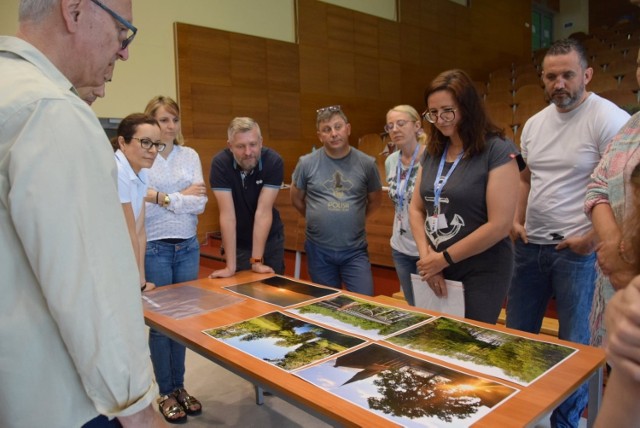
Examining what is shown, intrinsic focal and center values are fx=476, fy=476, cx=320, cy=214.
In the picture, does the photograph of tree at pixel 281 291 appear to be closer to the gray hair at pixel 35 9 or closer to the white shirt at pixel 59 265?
the white shirt at pixel 59 265

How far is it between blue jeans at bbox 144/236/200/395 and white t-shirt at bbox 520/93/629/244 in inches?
62.7

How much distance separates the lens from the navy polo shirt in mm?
2338

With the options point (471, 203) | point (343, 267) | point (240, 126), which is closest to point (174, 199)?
point (240, 126)

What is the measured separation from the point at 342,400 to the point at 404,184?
1514mm

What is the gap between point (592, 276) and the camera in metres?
1.90

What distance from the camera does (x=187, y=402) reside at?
236 cm

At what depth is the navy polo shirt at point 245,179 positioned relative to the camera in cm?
234

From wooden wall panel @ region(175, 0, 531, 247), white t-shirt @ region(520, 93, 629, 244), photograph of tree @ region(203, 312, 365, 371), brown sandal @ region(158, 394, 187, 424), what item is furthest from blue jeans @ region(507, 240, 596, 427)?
wooden wall panel @ region(175, 0, 531, 247)

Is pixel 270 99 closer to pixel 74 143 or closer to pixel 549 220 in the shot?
pixel 549 220

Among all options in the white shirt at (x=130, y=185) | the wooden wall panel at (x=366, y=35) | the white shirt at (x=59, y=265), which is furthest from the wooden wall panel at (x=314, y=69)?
the white shirt at (x=59, y=265)

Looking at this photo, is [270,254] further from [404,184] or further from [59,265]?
[59,265]

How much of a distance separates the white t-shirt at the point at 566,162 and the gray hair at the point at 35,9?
1836 millimetres

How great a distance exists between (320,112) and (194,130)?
3680mm

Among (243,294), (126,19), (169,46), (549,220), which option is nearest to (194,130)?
(169,46)
